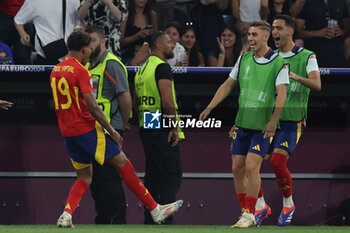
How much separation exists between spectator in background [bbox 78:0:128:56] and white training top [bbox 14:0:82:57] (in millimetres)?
142

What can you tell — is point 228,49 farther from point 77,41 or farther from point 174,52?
point 77,41

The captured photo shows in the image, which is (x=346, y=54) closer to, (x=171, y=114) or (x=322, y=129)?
(x=322, y=129)

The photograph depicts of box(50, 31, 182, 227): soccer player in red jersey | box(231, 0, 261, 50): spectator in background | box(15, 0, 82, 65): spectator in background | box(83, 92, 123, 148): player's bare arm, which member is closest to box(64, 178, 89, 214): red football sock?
box(50, 31, 182, 227): soccer player in red jersey

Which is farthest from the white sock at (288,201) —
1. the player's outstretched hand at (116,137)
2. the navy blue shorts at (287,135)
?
the player's outstretched hand at (116,137)

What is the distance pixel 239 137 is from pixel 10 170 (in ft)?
10.5

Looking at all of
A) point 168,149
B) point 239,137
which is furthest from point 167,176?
point 239,137

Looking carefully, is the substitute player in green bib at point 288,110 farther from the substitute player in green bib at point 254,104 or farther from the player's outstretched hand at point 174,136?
the player's outstretched hand at point 174,136

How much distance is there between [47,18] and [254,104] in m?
2.75

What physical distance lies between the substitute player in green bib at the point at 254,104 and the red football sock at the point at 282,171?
0.46 m

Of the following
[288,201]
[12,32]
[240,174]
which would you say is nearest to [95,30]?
[12,32]

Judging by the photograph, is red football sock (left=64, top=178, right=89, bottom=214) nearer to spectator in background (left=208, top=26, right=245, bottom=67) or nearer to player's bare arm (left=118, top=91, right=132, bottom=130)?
player's bare arm (left=118, top=91, right=132, bottom=130)

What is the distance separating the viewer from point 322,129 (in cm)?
1054

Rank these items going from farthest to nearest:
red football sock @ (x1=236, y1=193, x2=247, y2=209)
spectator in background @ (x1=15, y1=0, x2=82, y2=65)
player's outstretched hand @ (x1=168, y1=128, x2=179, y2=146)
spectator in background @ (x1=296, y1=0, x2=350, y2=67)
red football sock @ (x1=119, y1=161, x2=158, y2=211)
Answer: spectator in background @ (x1=296, y1=0, x2=350, y2=67)
spectator in background @ (x1=15, y1=0, x2=82, y2=65)
player's outstretched hand @ (x1=168, y1=128, x2=179, y2=146)
red football sock @ (x1=236, y1=193, x2=247, y2=209)
red football sock @ (x1=119, y1=161, x2=158, y2=211)

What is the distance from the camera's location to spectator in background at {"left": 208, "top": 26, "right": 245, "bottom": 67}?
388 inches
